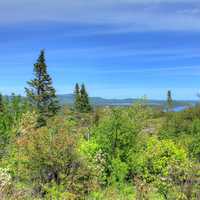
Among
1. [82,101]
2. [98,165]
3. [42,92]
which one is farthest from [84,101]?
[98,165]

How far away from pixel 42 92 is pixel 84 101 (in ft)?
74.6

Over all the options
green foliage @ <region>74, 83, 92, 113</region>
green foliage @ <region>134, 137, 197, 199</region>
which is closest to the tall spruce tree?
green foliage @ <region>74, 83, 92, 113</region>

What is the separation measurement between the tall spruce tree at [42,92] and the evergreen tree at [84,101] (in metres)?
20.8

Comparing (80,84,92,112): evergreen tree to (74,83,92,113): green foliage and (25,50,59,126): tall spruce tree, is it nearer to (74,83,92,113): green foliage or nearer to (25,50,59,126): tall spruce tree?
(74,83,92,113): green foliage

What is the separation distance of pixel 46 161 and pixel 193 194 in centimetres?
954

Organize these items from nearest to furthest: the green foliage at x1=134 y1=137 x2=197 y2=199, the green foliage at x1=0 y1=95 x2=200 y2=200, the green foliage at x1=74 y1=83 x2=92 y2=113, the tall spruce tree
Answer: the green foliage at x1=134 y1=137 x2=197 y2=199 < the green foliage at x1=0 y1=95 x2=200 y2=200 < the tall spruce tree < the green foliage at x1=74 y1=83 x2=92 y2=113

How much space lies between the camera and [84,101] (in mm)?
93062

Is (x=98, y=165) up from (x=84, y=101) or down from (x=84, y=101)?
down

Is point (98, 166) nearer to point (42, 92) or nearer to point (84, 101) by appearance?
point (42, 92)

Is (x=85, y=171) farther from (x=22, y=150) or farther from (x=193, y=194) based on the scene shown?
(x=193, y=194)

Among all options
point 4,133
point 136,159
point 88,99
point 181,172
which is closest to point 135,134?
point 136,159

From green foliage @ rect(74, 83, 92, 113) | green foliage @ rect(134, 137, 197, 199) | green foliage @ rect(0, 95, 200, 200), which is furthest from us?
green foliage @ rect(74, 83, 92, 113)

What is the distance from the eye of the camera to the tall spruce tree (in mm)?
70188

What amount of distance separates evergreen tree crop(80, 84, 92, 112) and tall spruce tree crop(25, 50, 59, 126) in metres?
20.8
